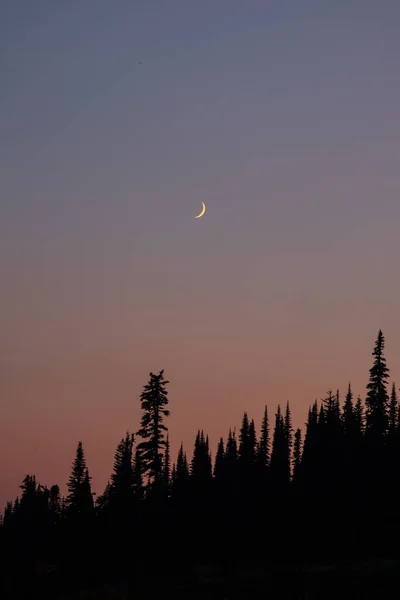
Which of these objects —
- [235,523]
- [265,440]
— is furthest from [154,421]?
[265,440]

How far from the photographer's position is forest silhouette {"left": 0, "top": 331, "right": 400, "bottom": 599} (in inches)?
3706

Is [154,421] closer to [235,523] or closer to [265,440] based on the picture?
[235,523]

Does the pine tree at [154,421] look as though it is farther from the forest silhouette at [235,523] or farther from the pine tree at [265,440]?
the pine tree at [265,440]

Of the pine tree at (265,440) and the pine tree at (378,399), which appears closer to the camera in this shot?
the pine tree at (378,399)

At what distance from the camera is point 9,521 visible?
17900cm

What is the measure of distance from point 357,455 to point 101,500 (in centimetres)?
4526

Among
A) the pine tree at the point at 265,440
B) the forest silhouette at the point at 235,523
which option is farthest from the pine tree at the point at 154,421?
the pine tree at the point at 265,440

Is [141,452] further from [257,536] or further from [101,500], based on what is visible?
[101,500]

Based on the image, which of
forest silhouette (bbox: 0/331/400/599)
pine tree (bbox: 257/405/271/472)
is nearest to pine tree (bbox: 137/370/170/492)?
forest silhouette (bbox: 0/331/400/599)

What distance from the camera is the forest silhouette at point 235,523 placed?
9412 centimetres

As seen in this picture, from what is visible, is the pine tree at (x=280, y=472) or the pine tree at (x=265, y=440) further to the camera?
the pine tree at (x=265, y=440)

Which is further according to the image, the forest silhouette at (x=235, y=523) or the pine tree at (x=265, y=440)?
the pine tree at (x=265, y=440)

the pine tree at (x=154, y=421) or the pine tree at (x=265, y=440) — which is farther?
the pine tree at (x=265, y=440)

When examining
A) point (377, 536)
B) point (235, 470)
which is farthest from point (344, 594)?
point (235, 470)
